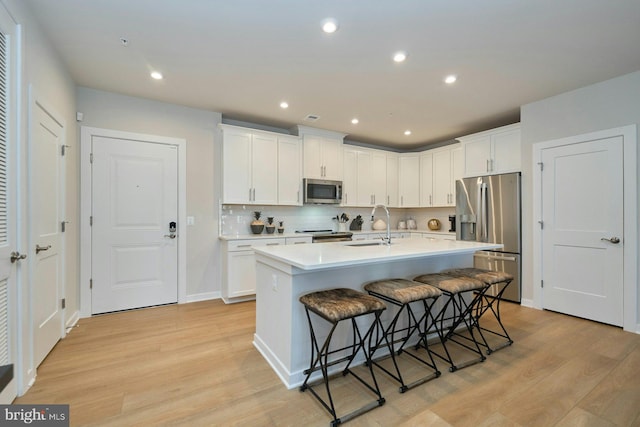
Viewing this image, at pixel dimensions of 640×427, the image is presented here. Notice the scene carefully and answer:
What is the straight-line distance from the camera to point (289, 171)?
14.6 ft

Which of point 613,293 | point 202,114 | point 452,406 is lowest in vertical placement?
point 452,406

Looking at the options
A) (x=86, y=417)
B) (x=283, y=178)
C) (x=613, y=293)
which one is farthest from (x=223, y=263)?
(x=613, y=293)

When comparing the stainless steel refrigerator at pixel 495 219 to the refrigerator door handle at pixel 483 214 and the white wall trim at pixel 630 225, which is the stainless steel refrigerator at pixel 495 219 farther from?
the white wall trim at pixel 630 225

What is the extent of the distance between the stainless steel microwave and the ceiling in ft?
4.03

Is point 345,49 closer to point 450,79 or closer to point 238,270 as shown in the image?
point 450,79

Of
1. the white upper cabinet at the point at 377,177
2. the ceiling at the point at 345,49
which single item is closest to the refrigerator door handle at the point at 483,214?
the ceiling at the point at 345,49

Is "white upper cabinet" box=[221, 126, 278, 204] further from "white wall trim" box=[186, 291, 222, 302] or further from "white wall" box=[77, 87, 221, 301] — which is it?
"white wall trim" box=[186, 291, 222, 302]

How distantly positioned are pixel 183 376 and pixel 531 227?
162 inches

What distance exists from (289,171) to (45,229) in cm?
287

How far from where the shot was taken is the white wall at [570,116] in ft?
9.71

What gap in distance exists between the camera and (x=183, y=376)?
6.97 feet

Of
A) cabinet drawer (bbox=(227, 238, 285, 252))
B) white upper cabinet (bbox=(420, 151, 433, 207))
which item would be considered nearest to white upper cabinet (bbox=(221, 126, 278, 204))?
cabinet drawer (bbox=(227, 238, 285, 252))

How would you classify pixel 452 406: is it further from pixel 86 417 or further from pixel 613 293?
pixel 613 293

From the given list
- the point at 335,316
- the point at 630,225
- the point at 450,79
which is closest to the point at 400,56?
the point at 450,79
